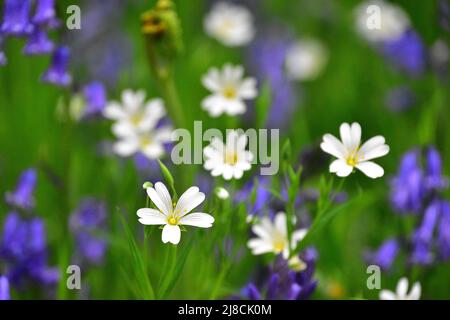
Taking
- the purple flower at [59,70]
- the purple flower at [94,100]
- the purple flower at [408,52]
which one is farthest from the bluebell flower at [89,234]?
the purple flower at [408,52]

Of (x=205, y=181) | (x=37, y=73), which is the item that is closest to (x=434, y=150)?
(x=205, y=181)

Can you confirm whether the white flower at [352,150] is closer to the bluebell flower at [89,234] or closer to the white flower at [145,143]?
the white flower at [145,143]

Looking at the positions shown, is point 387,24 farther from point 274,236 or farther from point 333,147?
point 333,147

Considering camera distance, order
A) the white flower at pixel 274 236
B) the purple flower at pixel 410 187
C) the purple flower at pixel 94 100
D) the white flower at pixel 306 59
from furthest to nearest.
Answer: the white flower at pixel 306 59, the purple flower at pixel 94 100, the purple flower at pixel 410 187, the white flower at pixel 274 236

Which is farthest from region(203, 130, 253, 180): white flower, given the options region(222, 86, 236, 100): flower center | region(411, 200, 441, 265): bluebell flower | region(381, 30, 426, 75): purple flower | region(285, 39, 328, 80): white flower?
region(285, 39, 328, 80): white flower

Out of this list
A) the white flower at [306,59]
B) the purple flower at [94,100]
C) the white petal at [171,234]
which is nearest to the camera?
the white petal at [171,234]

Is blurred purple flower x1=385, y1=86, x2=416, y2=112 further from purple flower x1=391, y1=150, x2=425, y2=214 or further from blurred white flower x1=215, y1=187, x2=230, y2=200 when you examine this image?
blurred white flower x1=215, y1=187, x2=230, y2=200

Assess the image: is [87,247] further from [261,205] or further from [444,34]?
[444,34]
